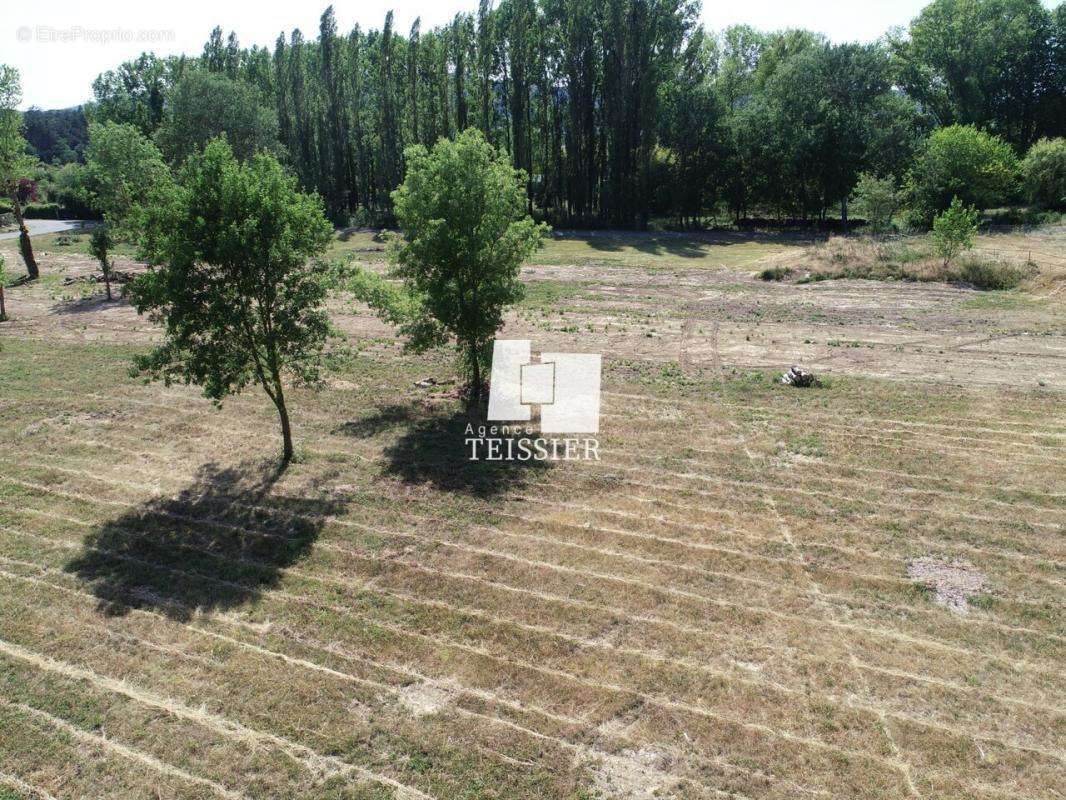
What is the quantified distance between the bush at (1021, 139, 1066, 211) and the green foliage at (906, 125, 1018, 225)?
117 cm

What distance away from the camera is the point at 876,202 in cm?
3956

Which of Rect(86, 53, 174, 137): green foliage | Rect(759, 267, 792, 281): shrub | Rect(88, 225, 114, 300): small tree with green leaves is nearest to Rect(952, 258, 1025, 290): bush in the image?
Rect(759, 267, 792, 281): shrub

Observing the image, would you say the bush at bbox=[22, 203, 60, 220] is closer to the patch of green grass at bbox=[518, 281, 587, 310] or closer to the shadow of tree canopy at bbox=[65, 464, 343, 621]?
the patch of green grass at bbox=[518, 281, 587, 310]

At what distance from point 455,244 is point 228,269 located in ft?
16.0

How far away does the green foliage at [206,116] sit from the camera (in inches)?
1916

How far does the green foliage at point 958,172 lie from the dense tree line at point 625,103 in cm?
258

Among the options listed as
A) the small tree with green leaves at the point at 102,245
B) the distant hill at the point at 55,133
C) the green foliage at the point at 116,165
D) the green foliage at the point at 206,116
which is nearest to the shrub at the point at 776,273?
the green foliage at the point at 116,165

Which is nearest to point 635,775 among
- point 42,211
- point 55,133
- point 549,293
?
point 549,293

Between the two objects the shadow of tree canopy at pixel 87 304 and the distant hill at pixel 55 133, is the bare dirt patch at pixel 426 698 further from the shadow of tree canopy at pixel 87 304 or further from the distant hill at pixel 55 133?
the distant hill at pixel 55 133

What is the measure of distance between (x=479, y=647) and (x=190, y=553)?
524cm

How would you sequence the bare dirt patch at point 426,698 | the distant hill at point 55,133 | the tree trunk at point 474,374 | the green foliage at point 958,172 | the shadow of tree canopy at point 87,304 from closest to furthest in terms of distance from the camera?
the bare dirt patch at point 426,698 → the tree trunk at point 474,374 → the shadow of tree canopy at point 87,304 → the green foliage at point 958,172 → the distant hill at point 55,133

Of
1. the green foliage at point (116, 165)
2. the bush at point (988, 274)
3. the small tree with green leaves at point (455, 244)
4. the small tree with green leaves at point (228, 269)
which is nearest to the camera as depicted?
the small tree with green leaves at point (228, 269)

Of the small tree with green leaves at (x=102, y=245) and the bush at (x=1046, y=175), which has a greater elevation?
the bush at (x=1046, y=175)

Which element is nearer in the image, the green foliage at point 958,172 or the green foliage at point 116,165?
the green foliage at point 116,165
